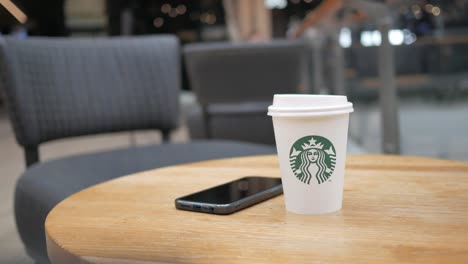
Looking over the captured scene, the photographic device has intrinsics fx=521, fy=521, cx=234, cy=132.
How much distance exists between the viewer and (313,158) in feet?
2.22

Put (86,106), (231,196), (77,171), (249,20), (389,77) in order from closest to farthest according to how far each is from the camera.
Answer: (231,196) < (77,171) < (86,106) < (389,77) < (249,20)

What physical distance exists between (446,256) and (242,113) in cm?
258

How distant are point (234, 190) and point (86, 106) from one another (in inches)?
55.4

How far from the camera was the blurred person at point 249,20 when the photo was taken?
7.76 metres

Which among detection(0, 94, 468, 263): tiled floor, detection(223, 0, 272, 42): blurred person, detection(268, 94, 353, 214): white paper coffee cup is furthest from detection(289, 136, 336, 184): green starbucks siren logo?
detection(223, 0, 272, 42): blurred person

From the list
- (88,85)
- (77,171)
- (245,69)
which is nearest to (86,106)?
(88,85)

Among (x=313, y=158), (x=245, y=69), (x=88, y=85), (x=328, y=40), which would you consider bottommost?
(x=328, y=40)

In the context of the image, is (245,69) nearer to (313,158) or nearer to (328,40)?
(328,40)

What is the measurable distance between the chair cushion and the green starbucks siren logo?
76 centimetres

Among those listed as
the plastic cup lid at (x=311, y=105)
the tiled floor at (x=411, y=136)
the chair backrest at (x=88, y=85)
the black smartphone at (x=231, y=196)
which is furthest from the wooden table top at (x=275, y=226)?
the tiled floor at (x=411, y=136)

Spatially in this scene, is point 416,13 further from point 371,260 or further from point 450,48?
point 371,260

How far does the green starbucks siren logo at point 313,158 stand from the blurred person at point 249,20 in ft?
20.1

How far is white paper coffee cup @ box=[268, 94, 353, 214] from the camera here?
0.67m

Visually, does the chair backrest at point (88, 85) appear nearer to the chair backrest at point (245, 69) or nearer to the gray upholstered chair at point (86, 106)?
the gray upholstered chair at point (86, 106)
